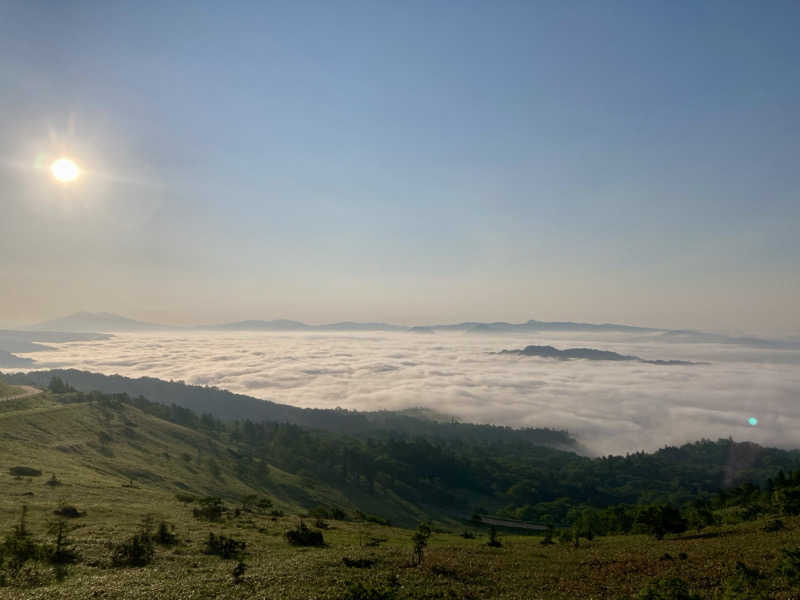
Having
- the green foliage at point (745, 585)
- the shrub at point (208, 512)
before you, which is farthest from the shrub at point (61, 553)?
the green foliage at point (745, 585)

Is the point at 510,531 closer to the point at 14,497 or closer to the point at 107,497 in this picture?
the point at 107,497

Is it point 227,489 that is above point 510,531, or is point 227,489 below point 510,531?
above

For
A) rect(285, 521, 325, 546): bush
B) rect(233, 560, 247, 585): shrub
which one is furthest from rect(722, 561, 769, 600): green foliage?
rect(285, 521, 325, 546): bush

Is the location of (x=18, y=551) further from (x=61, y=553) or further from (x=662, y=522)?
(x=662, y=522)

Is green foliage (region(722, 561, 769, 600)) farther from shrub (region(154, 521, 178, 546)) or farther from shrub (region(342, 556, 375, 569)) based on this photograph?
shrub (region(154, 521, 178, 546))

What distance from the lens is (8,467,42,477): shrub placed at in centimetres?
6612

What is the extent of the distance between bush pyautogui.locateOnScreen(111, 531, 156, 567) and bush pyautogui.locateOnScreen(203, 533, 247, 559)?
5.37m

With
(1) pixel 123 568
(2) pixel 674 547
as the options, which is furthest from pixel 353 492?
(1) pixel 123 568

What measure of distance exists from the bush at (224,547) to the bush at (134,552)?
211 inches

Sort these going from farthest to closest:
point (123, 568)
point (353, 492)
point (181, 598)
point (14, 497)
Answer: point (353, 492) < point (14, 497) < point (123, 568) < point (181, 598)

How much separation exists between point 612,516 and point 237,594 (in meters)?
117

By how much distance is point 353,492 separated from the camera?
185 metres

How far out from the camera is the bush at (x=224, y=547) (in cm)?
4148

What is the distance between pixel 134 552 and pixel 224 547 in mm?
8542
